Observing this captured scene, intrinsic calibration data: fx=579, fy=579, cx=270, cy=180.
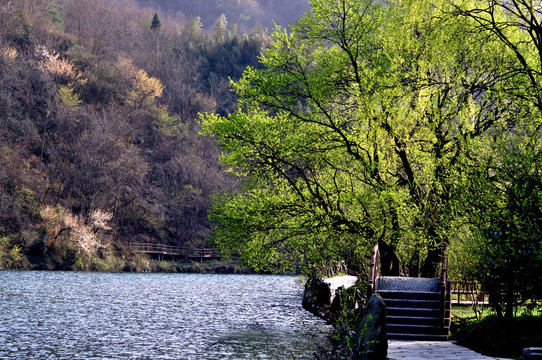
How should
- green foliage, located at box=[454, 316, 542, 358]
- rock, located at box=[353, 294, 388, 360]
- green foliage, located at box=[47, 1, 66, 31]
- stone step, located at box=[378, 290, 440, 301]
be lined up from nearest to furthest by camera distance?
rock, located at box=[353, 294, 388, 360] → green foliage, located at box=[454, 316, 542, 358] → stone step, located at box=[378, 290, 440, 301] → green foliage, located at box=[47, 1, 66, 31]

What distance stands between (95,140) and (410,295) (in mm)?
49136

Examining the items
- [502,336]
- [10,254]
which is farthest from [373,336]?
[10,254]

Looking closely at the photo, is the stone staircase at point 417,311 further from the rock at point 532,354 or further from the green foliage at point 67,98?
the green foliage at point 67,98

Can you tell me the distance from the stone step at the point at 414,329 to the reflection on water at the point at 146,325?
90.7 inches

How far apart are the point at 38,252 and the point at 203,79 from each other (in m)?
55.3

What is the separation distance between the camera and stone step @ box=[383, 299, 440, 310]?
1560 centimetres

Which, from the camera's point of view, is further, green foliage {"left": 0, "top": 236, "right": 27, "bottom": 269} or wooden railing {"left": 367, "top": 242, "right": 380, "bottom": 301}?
→ green foliage {"left": 0, "top": 236, "right": 27, "bottom": 269}

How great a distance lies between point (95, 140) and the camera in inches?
2336

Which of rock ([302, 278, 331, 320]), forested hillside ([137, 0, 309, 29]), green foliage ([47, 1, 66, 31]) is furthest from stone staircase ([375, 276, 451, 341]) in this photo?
forested hillside ([137, 0, 309, 29])

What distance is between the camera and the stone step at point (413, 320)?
15203 millimetres

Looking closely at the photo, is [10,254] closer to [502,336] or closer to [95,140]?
[95,140]

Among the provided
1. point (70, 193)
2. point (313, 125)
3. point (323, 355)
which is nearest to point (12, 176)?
point (70, 193)

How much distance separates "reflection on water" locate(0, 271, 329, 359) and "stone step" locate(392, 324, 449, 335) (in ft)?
7.56

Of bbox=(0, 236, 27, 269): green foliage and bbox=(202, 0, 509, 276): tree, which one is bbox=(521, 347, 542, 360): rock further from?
bbox=(0, 236, 27, 269): green foliage
